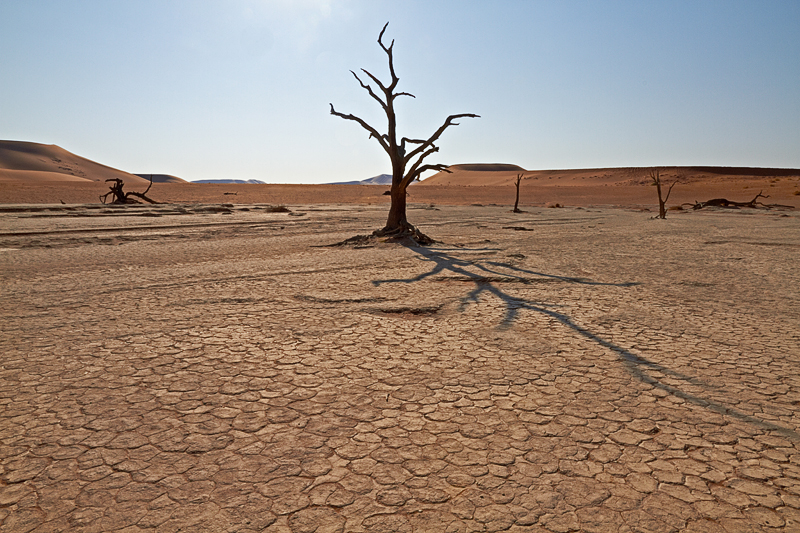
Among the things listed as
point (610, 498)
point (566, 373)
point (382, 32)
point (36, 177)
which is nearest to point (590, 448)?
point (610, 498)

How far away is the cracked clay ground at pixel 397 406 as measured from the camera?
1.99m

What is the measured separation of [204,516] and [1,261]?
784 cm

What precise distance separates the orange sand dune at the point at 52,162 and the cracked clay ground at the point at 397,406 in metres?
87.9

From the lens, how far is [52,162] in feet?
306

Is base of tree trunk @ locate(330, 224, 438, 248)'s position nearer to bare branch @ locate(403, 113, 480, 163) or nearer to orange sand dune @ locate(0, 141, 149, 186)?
bare branch @ locate(403, 113, 480, 163)

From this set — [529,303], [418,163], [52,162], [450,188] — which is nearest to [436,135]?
[418,163]

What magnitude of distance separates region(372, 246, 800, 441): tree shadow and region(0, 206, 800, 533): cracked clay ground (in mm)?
27

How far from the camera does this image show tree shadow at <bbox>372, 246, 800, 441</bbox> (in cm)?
287

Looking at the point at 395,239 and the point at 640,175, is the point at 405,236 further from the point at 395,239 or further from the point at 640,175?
the point at 640,175

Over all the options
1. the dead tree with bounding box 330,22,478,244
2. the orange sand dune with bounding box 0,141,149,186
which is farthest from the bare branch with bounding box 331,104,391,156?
the orange sand dune with bounding box 0,141,149,186

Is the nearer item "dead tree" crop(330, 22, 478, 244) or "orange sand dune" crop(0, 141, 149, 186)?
"dead tree" crop(330, 22, 478, 244)

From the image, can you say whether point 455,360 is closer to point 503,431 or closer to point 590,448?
point 503,431

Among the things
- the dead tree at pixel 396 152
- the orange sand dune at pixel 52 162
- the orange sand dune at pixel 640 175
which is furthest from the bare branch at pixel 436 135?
the orange sand dune at pixel 52 162

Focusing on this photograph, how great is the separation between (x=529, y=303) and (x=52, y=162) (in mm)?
112286
